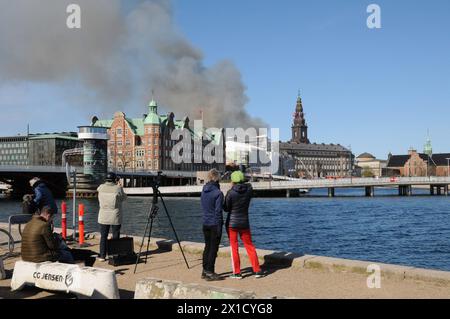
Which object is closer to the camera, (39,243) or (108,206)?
(39,243)

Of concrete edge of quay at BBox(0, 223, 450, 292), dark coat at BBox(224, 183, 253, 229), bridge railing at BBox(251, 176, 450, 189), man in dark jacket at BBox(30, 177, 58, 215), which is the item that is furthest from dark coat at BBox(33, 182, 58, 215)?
bridge railing at BBox(251, 176, 450, 189)

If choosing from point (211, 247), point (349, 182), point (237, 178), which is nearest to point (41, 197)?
point (211, 247)

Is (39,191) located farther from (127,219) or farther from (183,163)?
(183,163)

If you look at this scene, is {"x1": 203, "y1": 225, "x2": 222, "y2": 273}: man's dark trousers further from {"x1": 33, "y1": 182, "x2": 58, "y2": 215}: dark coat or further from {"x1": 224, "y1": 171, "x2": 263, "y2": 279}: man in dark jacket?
{"x1": 33, "y1": 182, "x2": 58, "y2": 215}: dark coat

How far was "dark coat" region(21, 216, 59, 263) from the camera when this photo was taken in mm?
8930

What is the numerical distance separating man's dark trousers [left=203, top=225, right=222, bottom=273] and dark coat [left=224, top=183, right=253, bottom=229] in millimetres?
377

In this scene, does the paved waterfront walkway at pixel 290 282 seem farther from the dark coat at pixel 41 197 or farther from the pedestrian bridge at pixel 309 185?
the pedestrian bridge at pixel 309 185

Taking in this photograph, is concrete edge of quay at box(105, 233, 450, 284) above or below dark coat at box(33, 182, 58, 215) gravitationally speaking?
below

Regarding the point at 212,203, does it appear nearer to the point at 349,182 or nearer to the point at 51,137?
the point at 349,182

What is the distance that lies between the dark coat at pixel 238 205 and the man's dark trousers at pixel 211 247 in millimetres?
377

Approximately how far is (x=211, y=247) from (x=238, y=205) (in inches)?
40.2

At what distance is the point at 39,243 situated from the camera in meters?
8.94

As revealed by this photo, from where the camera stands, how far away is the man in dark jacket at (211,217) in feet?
33.8

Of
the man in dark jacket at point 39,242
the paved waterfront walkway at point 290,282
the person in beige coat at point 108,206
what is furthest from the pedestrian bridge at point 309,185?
the man in dark jacket at point 39,242
